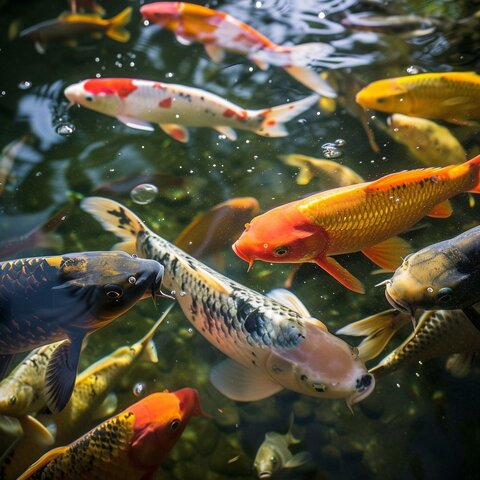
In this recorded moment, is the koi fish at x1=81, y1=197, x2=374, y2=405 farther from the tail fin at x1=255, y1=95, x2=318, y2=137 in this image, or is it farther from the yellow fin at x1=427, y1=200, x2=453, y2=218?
the tail fin at x1=255, y1=95, x2=318, y2=137

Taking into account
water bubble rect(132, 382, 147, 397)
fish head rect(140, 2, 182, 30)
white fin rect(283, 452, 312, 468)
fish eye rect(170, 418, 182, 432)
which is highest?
fish head rect(140, 2, 182, 30)

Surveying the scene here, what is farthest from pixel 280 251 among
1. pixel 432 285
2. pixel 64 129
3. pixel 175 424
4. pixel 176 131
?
pixel 64 129

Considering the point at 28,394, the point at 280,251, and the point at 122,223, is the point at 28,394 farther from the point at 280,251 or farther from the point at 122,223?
the point at 280,251

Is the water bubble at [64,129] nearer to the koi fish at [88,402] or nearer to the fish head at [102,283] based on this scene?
the koi fish at [88,402]

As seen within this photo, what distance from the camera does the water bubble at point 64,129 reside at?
3.52 meters

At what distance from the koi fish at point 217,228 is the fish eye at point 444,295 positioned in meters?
1.16

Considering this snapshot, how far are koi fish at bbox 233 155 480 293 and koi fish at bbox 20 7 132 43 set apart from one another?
2800 mm

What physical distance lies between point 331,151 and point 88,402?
198cm

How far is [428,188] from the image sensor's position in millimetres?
2225

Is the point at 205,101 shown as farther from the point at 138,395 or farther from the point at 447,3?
the point at 447,3

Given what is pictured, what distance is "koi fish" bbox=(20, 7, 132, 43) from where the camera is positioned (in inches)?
164

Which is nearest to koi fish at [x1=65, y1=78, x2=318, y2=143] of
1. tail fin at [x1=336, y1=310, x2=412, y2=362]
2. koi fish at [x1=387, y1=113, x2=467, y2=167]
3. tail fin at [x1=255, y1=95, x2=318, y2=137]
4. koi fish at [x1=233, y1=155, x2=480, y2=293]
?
tail fin at [x1=255, y1=95, x2=318, y2=137]

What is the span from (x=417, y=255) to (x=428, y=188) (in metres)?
0.39

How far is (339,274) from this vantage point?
230 centimetres
